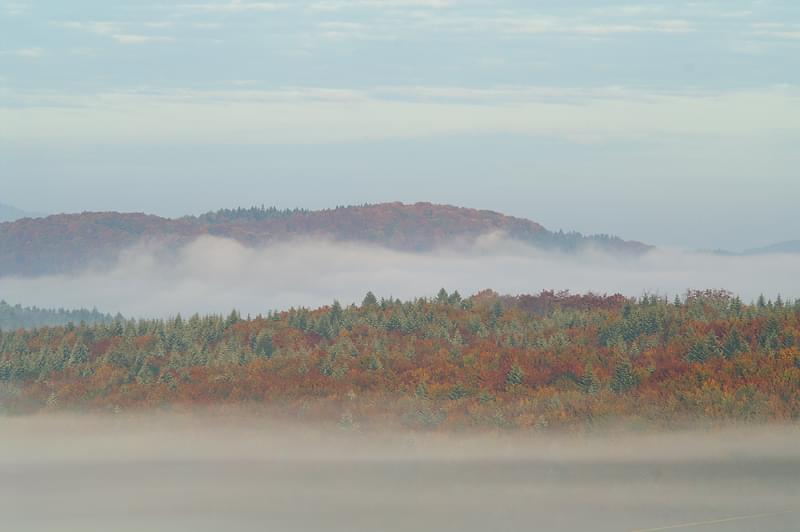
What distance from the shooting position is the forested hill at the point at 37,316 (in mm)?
177512

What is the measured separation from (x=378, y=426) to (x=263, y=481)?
229 inches

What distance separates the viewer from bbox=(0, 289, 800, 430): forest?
4119 cm

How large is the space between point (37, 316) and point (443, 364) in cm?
14609

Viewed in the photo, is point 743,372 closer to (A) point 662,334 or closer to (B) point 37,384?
(A) point 662,334

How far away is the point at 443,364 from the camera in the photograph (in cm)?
4912

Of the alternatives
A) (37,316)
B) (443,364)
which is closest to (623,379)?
(443,364)

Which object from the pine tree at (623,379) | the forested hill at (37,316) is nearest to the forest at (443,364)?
the pine tree at (623,379)

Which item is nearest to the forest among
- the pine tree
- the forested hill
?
the pine tree

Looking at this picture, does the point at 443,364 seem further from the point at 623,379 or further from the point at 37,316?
the point at 37,316

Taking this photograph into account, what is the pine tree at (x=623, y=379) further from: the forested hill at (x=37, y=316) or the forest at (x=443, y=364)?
the forested hill at (x=37, y=316)

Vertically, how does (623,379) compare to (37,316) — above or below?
below

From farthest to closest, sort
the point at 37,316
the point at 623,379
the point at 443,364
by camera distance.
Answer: the point at 37,316, the point at 443,364, the point at 623,379

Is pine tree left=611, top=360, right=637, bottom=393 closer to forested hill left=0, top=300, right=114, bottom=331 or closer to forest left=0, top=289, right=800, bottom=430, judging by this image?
forest left=0, top=289, right=800, bottom=430

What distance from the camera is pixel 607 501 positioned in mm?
34656
